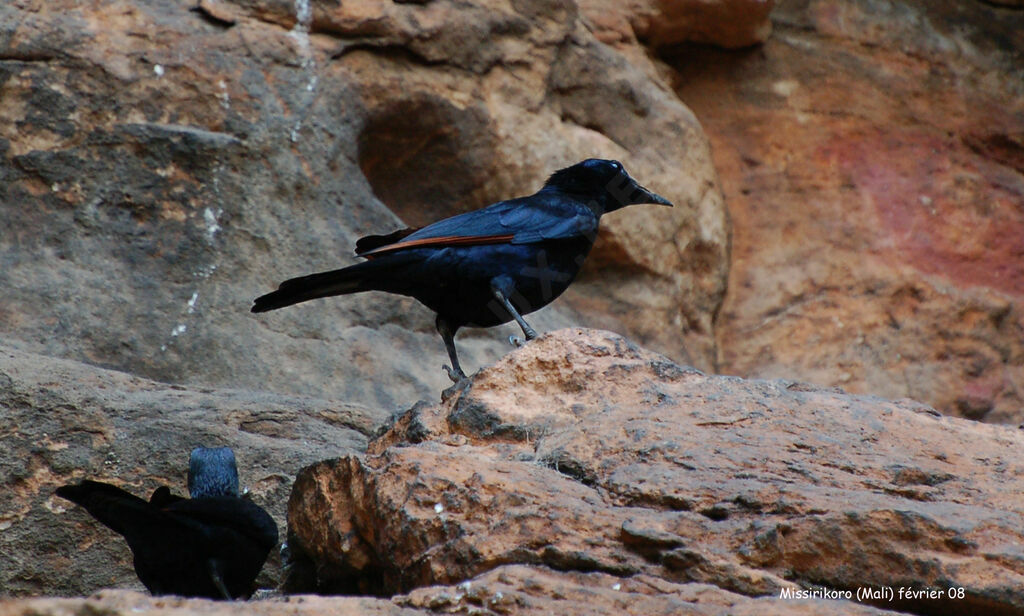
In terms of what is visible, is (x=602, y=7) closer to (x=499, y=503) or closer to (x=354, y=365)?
(x=354, y=365)

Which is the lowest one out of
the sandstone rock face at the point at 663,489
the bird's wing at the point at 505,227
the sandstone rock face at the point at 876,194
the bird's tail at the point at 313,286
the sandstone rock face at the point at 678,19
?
the sandstone rock face at the point at 876,194

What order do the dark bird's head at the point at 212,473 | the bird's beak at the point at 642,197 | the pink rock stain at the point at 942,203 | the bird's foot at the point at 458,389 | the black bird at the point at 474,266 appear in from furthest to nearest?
the pink rock stain at the point at 942,203
the bird's beak at the point at 642,197
the black bird at the point at 474,266
the dark bird's head at the point at 212,473
the bird's foot at the point at 458,389

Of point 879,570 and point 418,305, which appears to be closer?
point 879,570

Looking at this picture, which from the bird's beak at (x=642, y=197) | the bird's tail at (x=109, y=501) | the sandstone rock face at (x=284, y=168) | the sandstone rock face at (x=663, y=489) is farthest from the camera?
the sandstone rock face at (x=284, y=168)

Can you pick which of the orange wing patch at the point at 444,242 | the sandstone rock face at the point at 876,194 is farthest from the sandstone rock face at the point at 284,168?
the orange wing patch at the point at 444,242

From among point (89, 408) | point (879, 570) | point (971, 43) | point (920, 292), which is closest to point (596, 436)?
point (879, 570)

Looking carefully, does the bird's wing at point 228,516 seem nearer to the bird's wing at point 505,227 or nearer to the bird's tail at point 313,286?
the bird's tail at point 313,286

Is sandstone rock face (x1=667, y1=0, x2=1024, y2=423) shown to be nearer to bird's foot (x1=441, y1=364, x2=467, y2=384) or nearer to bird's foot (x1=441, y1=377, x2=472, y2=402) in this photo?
bird's foot (x1=441, y1=364, x2=467, y2=384)

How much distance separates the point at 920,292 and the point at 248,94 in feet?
16.7

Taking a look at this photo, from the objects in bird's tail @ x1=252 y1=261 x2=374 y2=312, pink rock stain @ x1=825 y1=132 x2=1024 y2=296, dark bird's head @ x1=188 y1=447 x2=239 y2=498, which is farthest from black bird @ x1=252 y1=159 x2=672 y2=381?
pink rock stain @ x1=825 y1=132 x2=1024 y2=296

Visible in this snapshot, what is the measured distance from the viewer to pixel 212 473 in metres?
5.33

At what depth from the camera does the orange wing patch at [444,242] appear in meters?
5.69

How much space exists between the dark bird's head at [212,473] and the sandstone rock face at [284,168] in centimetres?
202

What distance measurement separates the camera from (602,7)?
32.8ft
